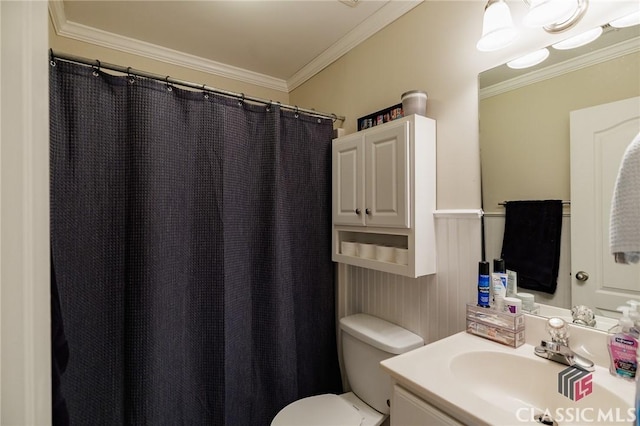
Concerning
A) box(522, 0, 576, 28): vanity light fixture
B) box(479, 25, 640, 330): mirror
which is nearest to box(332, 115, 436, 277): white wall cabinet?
box(479, 25, 640, 330): mirror

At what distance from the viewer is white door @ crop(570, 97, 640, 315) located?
85 cm

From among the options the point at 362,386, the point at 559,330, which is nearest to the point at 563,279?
the point at 559,330

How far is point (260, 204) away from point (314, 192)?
1.13ft

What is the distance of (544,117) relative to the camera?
1034 millimetres

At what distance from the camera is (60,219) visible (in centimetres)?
108

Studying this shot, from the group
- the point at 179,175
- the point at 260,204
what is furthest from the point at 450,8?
the point at 179,175

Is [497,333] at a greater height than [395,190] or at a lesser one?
lesser

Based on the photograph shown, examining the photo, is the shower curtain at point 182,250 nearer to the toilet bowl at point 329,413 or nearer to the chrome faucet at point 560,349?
the toilet bowl at point 329,413

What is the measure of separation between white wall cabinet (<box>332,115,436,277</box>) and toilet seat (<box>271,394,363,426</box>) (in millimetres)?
675

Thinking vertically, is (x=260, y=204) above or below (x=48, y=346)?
above

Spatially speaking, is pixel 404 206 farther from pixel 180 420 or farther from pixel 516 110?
pixel 180 420

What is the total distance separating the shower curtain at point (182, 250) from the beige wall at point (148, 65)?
82 cm

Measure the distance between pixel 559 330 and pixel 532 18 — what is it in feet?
3.29

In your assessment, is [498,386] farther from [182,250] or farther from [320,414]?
[182,250]
